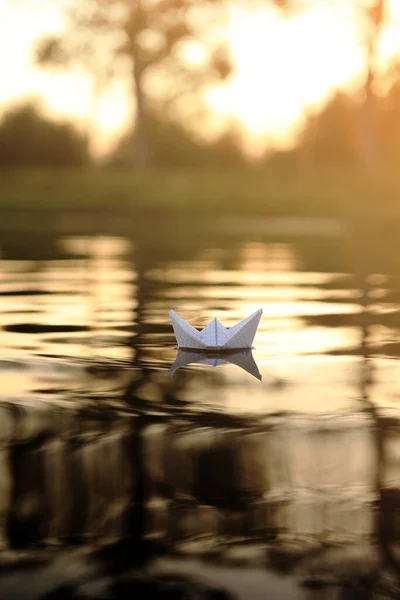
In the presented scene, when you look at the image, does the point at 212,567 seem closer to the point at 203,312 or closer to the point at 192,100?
the point at 203,312

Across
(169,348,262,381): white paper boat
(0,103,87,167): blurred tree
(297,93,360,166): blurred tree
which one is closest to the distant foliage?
(297,93,360,166): blurred tree

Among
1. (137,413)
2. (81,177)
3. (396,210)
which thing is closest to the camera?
(137,413)

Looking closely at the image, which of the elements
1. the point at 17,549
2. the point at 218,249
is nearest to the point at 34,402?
the point at 17,549

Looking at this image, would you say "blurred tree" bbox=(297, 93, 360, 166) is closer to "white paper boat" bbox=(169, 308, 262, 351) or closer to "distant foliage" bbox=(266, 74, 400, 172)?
"distant foliage" bbox=(266, 74, 400, 172)

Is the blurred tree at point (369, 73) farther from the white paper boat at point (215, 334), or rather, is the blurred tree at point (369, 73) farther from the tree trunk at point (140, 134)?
the white paper boat at point (215, 334)

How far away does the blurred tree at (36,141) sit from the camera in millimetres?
41625

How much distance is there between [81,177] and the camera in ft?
128

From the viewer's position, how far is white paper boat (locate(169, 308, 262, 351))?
8.39 m

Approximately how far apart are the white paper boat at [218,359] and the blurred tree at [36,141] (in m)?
33.9

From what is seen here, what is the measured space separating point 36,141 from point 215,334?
1360 inches

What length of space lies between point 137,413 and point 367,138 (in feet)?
117

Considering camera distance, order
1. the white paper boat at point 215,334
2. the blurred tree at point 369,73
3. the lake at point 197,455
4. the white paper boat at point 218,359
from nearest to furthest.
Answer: the lake at point 197,455 → the white paper boat at point 218,359 → the white paper boat at point 215,334 → the blurred tree at point 369,73

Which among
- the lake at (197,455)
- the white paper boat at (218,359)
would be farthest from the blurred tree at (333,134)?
the white paper boat at (218,359)

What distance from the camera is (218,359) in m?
8.39
